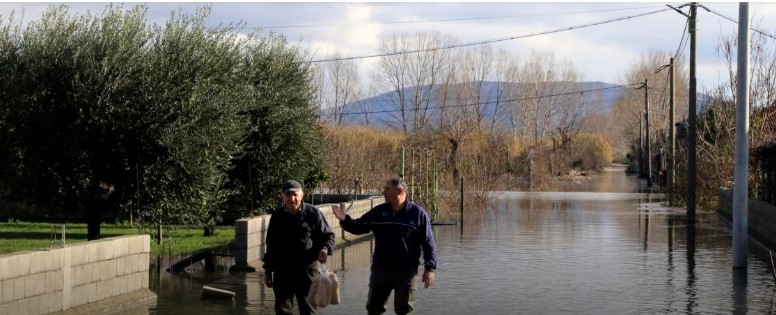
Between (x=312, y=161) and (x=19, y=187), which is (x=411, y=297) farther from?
(x=312, y=161)

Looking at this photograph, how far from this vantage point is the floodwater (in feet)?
46.7

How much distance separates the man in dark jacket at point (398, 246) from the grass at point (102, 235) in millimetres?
8277

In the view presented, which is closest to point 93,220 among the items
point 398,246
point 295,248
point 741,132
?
point 295,248

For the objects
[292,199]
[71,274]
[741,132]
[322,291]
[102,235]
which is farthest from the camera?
[102,235]

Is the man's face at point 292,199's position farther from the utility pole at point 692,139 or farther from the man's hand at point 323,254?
the utility pole at point 692,139

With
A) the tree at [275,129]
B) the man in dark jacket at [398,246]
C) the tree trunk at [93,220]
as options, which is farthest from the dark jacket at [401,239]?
the tree at [275,129]

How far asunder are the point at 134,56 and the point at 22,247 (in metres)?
3.97

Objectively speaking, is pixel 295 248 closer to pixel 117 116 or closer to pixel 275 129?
pixel 117 116

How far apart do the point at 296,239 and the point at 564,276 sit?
795 cm

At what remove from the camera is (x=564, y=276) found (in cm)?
1761

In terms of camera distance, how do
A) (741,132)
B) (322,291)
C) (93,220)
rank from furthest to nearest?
(93,220), (741,132), (322,291)

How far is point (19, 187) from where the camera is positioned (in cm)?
1909

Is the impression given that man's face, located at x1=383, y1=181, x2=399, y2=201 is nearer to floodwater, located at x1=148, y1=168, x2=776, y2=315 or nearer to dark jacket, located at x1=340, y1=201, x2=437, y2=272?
dark jacket, located at x1=340, y1=201, x2=437, y2=272

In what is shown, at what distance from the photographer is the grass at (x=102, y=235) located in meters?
19.5
